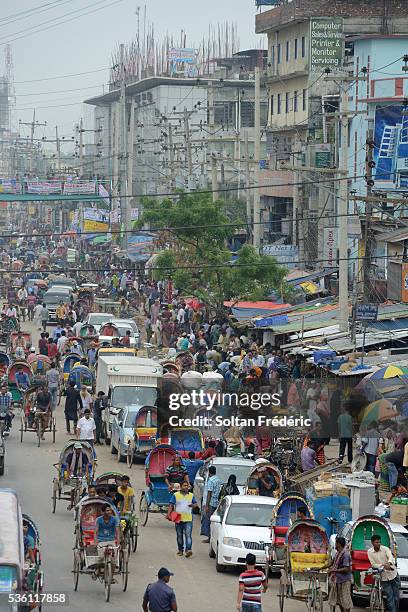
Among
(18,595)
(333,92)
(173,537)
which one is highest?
(333,92)

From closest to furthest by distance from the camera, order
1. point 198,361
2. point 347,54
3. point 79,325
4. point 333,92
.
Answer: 1. point 198,361
2. point 79,325
3. point 347,54
4. point 333,92

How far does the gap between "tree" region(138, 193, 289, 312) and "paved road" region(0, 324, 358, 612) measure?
18331 millimetres

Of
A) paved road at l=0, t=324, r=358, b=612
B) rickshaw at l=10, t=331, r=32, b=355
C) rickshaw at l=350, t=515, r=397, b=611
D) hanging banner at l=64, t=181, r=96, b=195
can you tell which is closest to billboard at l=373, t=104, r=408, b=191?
rickshaw at l=10, t=331, r=32, b=355

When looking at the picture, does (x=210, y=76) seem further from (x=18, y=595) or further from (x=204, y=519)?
(x=18, y=595)

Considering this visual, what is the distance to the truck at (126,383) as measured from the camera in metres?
31.8

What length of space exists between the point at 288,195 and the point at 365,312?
39.0m

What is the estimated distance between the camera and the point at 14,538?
14391 millimetres

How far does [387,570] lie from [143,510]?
6819 millimetres

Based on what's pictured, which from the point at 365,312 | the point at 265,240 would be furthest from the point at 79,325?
the point at 265,240


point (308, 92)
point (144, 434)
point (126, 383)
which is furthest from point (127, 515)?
point (308, 92)

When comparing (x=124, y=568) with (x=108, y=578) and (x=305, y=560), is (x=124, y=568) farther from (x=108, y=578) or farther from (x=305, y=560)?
(x=305, y=560)

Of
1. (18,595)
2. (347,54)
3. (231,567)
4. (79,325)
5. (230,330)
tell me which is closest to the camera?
(18,595)

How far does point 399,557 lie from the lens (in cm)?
1839

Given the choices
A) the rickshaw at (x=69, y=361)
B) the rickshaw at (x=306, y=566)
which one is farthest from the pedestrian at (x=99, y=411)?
the rickshaw at (x=306, y=566)
